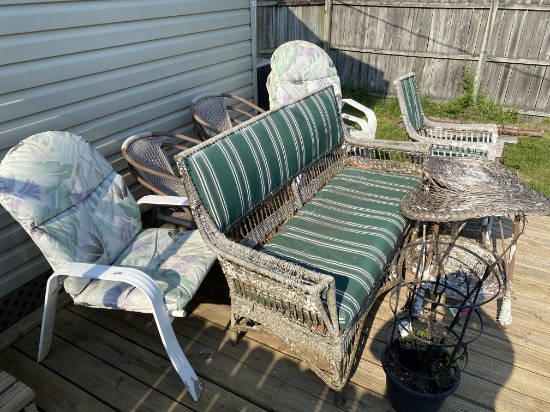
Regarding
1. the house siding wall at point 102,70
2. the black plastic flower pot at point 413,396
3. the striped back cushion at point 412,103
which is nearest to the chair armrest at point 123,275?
the house siding wall at point 102,70

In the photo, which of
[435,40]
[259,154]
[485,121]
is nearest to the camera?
[259,154]

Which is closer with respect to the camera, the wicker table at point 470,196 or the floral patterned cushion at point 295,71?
the wicker table at point 470,196

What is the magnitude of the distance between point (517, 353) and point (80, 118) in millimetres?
3105

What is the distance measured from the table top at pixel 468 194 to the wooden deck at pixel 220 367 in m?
0.83

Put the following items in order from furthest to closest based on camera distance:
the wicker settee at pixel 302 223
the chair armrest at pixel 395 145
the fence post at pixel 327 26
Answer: the fence post at pixel 327 26
the chair armrest at pixel 395 145
the wicker settee at pixel 302 223

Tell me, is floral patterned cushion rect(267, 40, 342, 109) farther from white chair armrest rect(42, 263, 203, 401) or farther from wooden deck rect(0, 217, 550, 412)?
white chair armrest rect(42, 263, 203, 401)

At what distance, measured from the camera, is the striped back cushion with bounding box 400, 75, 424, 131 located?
3.66m

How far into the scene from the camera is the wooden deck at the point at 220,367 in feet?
6.61

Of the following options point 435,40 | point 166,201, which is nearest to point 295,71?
point 166,201

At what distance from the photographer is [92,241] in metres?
2.20

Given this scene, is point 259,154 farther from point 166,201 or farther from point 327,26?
point 327,26

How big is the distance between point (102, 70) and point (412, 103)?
269 cm

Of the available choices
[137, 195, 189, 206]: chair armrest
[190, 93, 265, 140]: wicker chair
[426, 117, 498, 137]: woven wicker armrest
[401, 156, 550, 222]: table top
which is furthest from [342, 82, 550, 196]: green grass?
[137, 195, 189, 206]: chair armrest

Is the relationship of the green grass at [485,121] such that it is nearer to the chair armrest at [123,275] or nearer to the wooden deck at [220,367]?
the wooden deck at [220,367]
